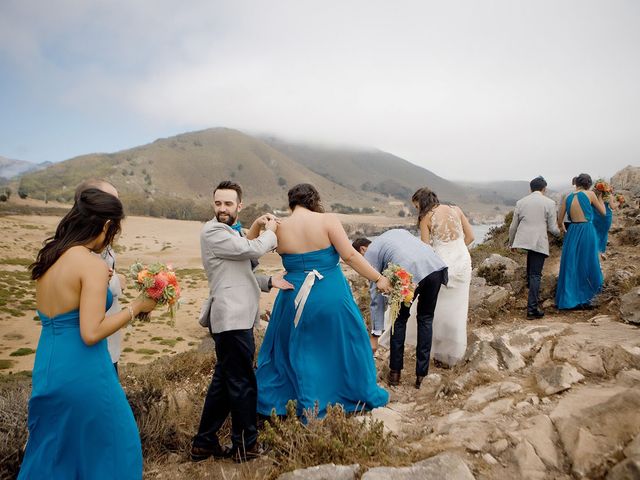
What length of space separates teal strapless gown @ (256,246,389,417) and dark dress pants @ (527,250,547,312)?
3886mm

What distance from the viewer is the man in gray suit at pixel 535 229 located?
640cm

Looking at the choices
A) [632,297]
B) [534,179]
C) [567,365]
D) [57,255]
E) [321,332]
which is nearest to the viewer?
[57,255]

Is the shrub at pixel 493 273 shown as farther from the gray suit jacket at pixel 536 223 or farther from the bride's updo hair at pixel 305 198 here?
the bride's updo hair at pixel 305 198

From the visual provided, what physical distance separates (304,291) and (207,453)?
5.09 feet

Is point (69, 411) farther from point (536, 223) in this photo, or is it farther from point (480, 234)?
point (480, 234)

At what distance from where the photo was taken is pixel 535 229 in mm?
6422

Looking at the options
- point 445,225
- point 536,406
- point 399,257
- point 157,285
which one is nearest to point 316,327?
point 399,257

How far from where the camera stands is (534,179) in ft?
20.9

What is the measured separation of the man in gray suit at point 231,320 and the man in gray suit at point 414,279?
1.62 metres

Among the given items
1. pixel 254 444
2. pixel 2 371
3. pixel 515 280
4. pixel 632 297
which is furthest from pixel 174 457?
pixel 2 371

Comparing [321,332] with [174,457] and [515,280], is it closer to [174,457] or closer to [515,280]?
[174,457]

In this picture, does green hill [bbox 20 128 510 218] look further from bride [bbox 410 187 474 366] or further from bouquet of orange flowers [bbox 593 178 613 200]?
bride [bbox 410 187 474 366]

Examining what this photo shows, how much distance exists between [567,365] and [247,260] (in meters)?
2.91

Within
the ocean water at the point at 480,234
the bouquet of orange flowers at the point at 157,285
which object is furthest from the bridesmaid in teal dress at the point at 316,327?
the ocean water at the point at 480,234
